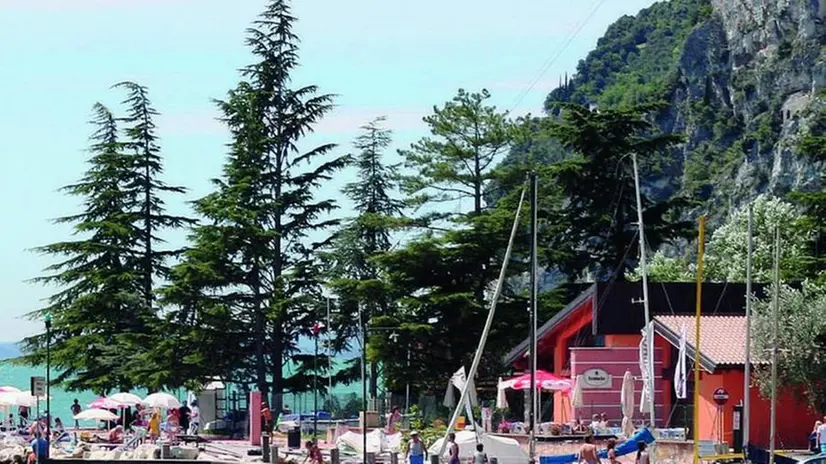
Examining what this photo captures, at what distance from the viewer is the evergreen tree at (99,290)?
7062cm

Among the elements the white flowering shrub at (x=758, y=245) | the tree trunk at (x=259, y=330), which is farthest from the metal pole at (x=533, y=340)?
the tree trunk at (x=259, y=330)

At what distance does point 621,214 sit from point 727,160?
137049mm

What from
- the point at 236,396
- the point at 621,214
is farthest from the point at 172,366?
the point at 621,214

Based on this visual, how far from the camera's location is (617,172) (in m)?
66.5

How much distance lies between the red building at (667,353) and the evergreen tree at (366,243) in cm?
1286

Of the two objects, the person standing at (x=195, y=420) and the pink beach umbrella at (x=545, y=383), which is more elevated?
the pink beach umbrella at (x=545, y=383)

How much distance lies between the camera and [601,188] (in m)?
66.3

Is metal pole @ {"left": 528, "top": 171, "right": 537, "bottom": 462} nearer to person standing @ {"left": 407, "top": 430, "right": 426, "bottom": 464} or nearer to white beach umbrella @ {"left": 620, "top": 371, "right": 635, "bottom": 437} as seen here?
person standing @ {"left": 407, "top": 430, "right": 426, "bottom": 464}

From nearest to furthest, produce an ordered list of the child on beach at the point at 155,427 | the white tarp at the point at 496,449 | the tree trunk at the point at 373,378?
the white tarp at the point at 496,449
the child on beach at the point at 155,427
the tree trunk at the point at 373,378

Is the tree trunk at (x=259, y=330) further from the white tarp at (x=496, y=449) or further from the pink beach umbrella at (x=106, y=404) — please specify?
the white tarp at (x=496, y=449)

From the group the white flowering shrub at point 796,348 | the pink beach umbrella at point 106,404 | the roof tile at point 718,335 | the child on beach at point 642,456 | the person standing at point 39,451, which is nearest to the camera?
the child on beach at point 642,456

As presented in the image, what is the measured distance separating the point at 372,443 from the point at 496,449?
6.73 metres

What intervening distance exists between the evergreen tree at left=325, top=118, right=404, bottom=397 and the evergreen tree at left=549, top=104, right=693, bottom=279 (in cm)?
817

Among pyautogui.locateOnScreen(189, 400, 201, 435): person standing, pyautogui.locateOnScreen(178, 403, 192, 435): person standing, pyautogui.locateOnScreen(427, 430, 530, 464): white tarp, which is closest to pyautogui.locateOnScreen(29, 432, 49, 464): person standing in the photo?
pyautogui.locateOnScreen(189, 400, 201, 435): person standing
